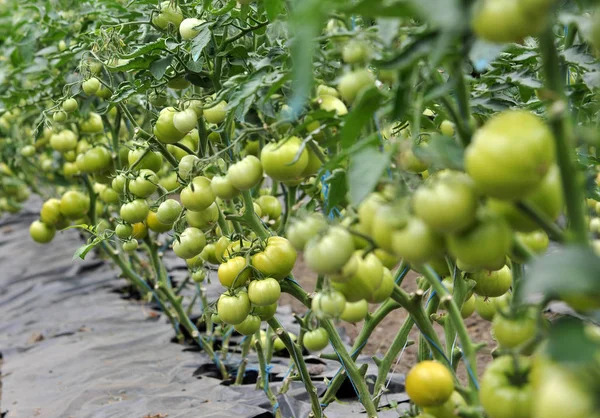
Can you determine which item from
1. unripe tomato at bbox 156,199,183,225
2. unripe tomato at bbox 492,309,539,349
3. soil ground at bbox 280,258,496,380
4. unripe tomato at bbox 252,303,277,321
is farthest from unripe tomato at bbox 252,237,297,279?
soil ground at bbox 280,258,496,380

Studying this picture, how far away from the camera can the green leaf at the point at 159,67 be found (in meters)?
1.34

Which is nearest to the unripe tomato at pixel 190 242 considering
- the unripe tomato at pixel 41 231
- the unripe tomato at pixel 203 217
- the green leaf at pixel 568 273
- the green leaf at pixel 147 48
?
the unripe tomato at pixel 203 217

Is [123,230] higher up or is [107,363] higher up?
[123,230]

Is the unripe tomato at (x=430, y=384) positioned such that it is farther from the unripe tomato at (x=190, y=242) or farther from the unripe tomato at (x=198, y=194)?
the unripe tomato at (x=190, y=242)

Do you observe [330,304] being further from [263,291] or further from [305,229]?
[263,291]

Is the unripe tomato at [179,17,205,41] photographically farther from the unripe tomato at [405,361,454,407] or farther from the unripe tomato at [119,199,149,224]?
the unripe tomato at [405,361,454,407]

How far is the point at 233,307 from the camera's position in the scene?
1318 mm

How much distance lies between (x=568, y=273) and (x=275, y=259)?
2.68 ft

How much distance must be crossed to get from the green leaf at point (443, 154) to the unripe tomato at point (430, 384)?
33cm

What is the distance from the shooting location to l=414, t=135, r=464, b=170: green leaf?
2.28 feet

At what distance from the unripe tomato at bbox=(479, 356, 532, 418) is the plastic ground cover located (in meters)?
0.81

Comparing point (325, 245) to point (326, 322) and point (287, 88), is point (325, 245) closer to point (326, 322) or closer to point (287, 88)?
point (287, 88)

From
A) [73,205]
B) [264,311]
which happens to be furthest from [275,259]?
[73,205]

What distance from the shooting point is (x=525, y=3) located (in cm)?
58
